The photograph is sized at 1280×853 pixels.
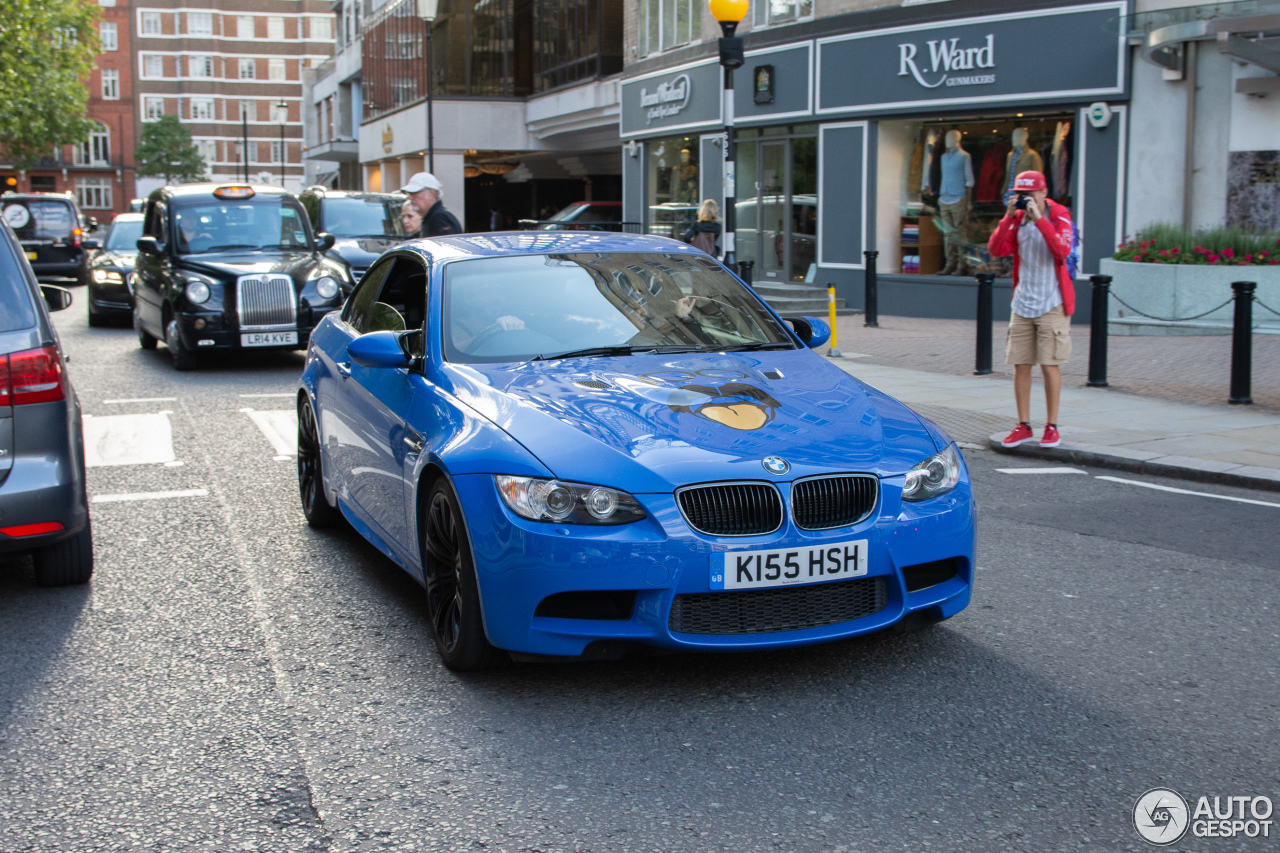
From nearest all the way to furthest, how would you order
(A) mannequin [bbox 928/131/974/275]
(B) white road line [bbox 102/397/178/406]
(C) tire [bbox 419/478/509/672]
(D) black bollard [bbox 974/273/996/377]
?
(C) tire [bbox 419/478/509/672] < (B) white road line [bbox 102/397/178/406] < (D) black bollard [bbox 974/273/996/377] < (A) mannequin [bbox 928/131/974/275]

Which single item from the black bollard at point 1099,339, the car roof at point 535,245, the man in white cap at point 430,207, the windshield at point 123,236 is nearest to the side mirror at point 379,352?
the car roof at point 535,245

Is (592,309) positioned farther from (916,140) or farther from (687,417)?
(916,140)

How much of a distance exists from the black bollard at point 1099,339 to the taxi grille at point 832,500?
840 cm

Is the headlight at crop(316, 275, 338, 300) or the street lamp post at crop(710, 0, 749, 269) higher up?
the street lamp post at crop(710, 0, 749, 269)

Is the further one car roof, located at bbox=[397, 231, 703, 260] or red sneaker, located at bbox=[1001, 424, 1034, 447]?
red sneaker, located at bbox=[1001, 424, 1034, 447]

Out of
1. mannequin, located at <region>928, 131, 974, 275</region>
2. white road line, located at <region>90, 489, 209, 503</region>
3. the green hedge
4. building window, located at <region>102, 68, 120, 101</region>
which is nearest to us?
white road line, located at <region>90, 489, 209, 503</region>

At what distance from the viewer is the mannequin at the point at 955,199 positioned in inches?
789

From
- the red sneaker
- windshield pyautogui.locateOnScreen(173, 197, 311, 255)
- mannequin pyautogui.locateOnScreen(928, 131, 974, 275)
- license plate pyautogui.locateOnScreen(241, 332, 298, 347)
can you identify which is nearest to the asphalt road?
the red sneaker

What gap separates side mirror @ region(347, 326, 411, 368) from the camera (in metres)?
5.07

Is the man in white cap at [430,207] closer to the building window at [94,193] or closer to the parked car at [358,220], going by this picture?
the parked car at [358,220]

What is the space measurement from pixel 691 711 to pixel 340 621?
5.63 ft

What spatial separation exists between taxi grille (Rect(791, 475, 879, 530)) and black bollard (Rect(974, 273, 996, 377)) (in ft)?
30.8

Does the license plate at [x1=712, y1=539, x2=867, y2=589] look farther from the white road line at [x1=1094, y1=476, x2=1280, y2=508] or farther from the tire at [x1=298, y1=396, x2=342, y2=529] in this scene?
the white road line at [x1=1094, y1=476, x2=1280, y2=508]

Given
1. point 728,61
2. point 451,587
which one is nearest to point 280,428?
point 451,587
